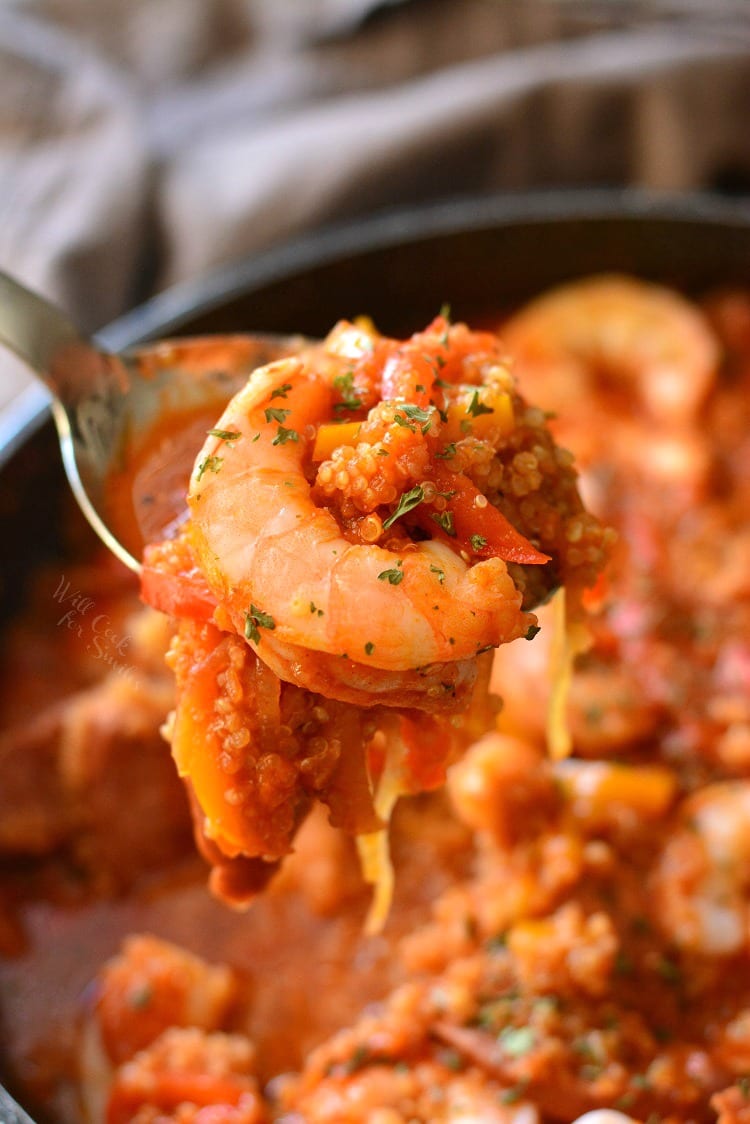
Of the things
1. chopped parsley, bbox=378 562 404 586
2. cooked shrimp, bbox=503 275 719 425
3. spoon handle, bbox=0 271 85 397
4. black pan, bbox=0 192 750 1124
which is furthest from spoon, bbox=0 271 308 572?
cooked shrimp, bbox=503 275 719 425

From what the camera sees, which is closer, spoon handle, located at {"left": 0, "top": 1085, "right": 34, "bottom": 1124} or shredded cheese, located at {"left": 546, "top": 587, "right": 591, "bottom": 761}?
spoon handle, located at {"left": 0, "top": 1085, "right": 34, "bottom": 1124}

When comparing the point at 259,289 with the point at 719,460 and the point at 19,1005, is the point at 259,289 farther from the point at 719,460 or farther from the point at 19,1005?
the point at 19,1005

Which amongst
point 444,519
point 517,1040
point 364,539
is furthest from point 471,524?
point 517,1040

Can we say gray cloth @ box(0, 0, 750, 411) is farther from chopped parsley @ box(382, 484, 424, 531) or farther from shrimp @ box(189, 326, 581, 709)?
chopped parsley @ box(382, 484, 424, 531)

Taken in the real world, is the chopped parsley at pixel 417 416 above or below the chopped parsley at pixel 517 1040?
above

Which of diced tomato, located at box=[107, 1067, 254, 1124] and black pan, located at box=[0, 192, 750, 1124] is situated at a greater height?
black pan, located at box=[0, 192, 750, 1124]

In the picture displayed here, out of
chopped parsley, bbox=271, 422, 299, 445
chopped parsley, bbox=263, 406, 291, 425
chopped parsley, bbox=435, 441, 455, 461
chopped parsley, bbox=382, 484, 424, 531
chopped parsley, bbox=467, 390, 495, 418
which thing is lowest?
chopped parsley, bbox=382, 484, 424, 531

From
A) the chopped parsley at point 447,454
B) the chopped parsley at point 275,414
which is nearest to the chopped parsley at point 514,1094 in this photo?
the chopped parsley at point 447,454

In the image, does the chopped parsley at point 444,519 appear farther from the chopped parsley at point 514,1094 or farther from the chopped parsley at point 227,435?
the chopped parsley at point 514,1094
